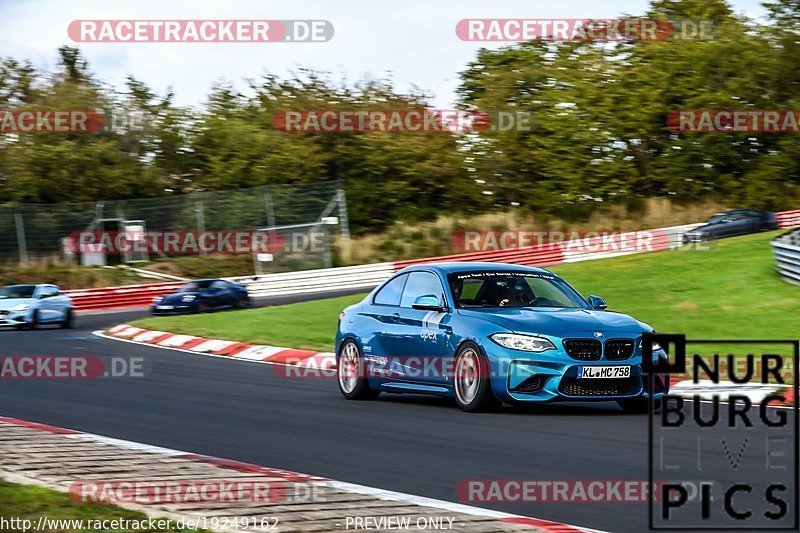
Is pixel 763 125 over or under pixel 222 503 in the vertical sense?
over

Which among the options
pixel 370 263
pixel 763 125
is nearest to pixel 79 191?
pixel 370 263

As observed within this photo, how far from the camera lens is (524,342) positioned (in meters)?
11.0

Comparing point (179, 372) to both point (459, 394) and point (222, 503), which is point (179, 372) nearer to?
point (459, 394)

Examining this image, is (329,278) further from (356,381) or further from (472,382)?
(472,382)

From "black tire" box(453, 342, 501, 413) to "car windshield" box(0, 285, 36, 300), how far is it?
63.9ft

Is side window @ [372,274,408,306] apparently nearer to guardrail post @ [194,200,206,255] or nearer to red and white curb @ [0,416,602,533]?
red and white curb @ [0,416,602,533]

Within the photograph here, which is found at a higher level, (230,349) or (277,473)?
(277,473)

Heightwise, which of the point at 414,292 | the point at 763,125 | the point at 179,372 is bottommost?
the point at 179,372

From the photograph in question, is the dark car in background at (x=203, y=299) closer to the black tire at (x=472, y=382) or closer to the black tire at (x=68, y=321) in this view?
the black tire at (x=68, y=321)

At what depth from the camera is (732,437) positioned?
958cm

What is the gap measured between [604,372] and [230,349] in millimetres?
9999

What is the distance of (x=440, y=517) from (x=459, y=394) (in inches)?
220

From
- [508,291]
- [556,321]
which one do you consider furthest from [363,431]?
[508,291]

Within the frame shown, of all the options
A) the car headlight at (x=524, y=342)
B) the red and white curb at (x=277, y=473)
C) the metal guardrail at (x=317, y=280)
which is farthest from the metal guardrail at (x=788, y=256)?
the red and white curb at (x=277, y=473)
